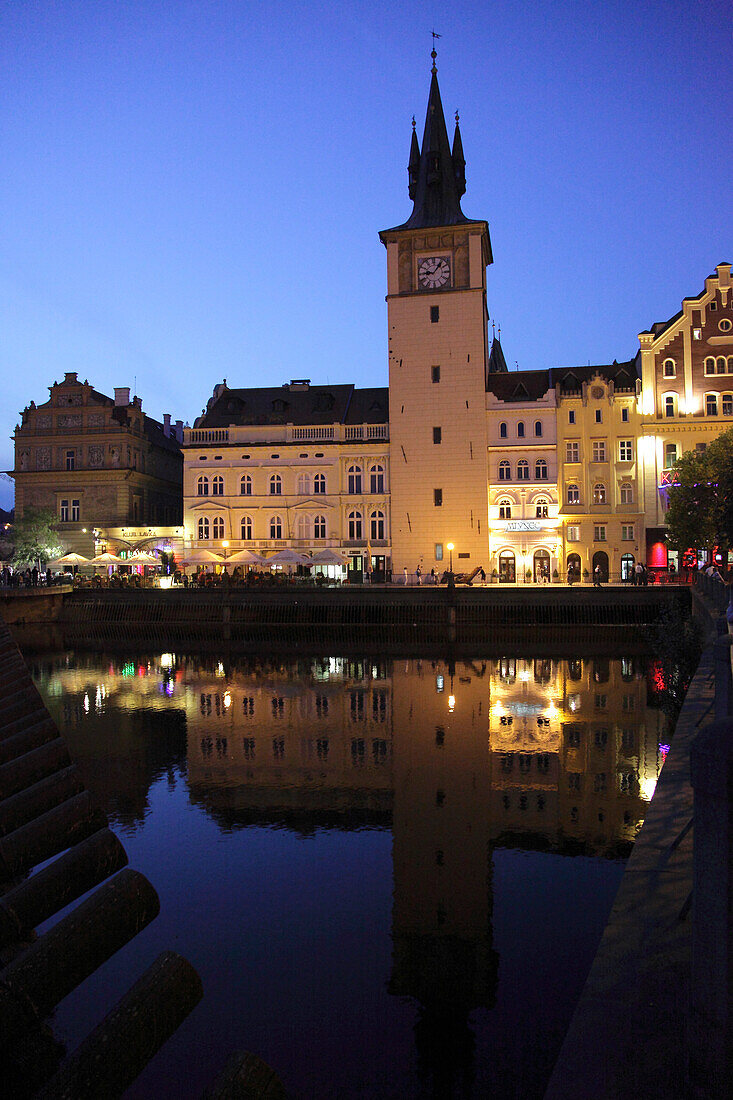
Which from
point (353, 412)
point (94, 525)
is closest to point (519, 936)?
point (353, 412)

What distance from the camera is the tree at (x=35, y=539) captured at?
5522 centimetres

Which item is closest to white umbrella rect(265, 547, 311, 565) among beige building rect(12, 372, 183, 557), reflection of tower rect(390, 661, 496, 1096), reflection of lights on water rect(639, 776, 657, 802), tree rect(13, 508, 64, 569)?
beige building rect(12, 372, 183, 557)

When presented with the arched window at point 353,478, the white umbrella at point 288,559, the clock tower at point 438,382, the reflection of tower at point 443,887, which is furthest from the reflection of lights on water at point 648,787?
the arched window at point 353,478

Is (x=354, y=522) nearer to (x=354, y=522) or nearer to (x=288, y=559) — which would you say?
(x=354, y=522)

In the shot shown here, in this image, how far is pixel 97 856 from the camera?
9.30m

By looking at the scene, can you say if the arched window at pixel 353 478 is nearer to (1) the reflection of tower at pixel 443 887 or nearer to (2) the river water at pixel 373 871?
(2) the river water at pixel 373 871

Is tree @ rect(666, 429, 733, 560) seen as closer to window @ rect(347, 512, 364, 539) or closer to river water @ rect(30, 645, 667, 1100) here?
river water @ rect(30, 645, 667, 1100)

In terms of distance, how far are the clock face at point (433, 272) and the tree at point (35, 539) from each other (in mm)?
32499

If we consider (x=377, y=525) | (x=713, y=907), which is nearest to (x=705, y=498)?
(x=377, y=525)

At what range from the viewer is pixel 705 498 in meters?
32.7

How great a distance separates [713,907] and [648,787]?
12.1 metres

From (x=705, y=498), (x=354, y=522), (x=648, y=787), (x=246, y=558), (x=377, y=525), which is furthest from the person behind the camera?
(x=354, y=522)

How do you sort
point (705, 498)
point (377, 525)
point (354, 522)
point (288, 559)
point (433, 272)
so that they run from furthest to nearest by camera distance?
point (354, 522) < point (377, 525) < point (433, 272) < point (288, 559) < point (705, 498)

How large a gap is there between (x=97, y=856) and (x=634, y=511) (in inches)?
1814
